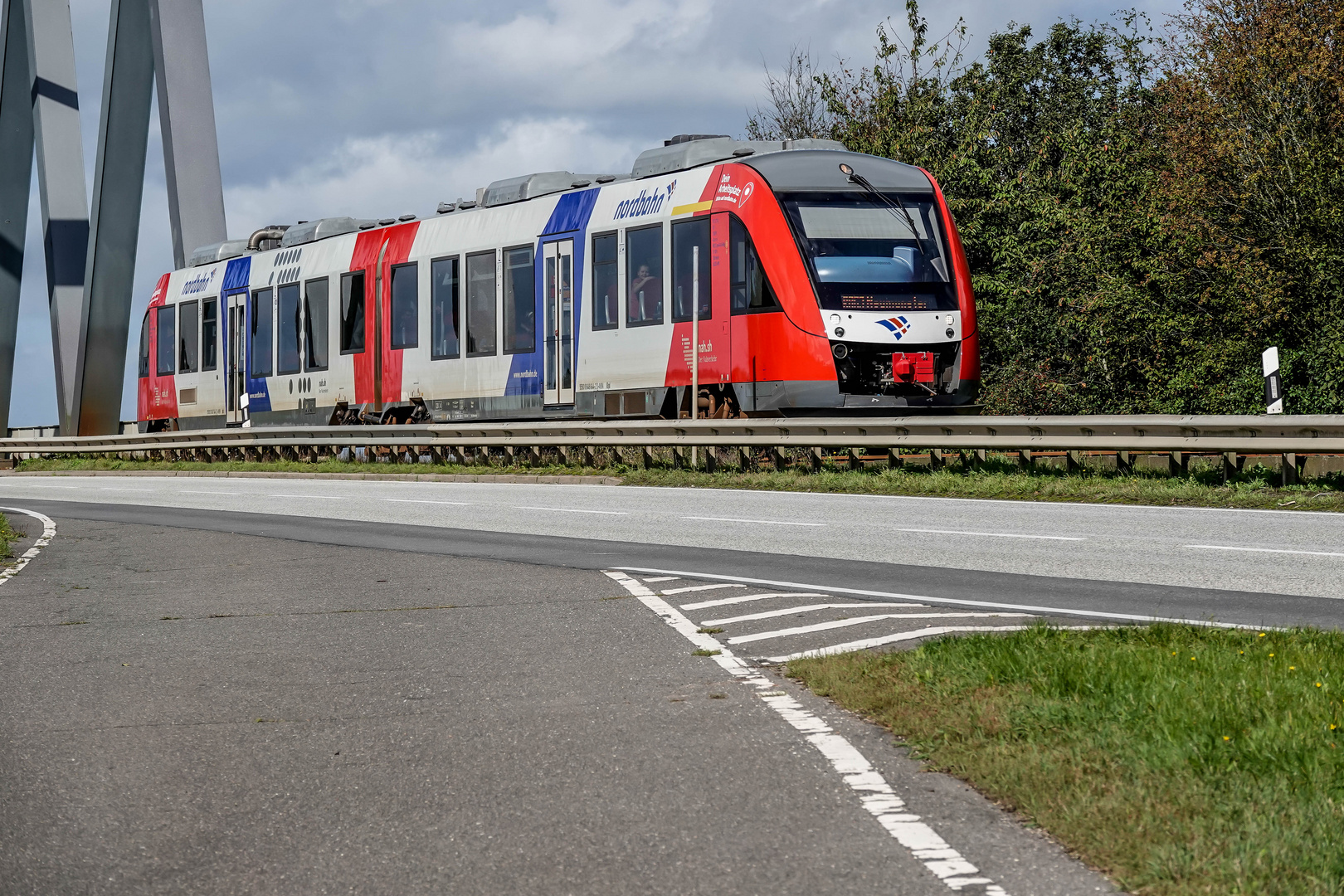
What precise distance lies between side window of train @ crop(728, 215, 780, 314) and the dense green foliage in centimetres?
1209

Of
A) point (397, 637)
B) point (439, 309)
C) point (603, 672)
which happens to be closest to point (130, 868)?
point (603, 672)

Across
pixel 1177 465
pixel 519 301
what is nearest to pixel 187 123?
pixel 519 301

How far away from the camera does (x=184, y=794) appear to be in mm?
5559

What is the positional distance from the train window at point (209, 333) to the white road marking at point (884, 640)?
27.8m

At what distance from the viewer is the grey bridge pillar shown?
39344 mm

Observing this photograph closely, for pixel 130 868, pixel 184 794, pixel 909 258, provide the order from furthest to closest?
pixel 909 258 → pixel 184 794 → pixel 130 868

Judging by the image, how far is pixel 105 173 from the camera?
137 ft

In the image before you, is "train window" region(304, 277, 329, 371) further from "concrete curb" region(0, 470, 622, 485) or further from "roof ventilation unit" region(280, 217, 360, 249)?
"concrete curb" region(0, 470, 622, 485)

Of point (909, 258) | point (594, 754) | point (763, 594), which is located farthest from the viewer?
point (909, 258)

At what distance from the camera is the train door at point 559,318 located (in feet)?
78.9

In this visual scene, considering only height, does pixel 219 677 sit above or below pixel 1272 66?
below

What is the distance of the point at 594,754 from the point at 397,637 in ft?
10.9

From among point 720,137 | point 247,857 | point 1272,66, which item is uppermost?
point 1272,66

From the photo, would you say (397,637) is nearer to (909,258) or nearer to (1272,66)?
(909,258)
